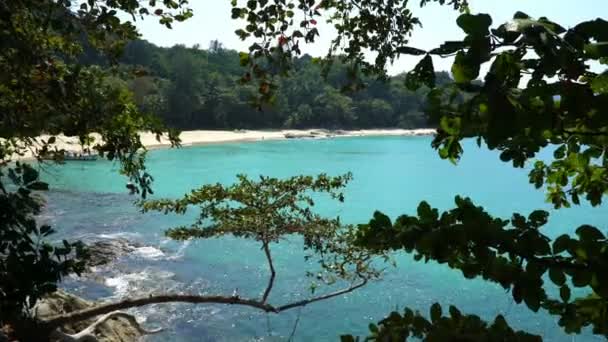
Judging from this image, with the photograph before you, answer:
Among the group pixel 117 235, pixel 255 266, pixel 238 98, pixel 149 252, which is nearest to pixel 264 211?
pixel 255 266

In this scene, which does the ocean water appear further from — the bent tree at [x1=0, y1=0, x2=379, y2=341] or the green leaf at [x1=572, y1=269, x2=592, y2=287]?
the green leaf at [x1=572, y1=269, x2=592, y2=287]

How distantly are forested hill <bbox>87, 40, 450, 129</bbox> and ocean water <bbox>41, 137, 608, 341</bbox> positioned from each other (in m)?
20.0

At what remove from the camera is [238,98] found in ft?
192

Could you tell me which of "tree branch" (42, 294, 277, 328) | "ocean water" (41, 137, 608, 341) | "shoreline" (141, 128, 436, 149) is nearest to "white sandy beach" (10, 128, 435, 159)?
"shoreline" (141, 128, 436, 149)

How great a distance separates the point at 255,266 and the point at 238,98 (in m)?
46.2

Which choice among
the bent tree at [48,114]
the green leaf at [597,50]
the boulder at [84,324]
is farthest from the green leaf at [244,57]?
the boulder at [84,324]

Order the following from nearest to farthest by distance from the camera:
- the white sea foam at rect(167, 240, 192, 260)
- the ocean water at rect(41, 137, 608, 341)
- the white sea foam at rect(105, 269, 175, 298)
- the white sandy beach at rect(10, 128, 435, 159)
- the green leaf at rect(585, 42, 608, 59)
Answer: the green leaf at rect(585, 42, 608, 59), the ocean water at rect(41, 137, 608, 341), the white sea foam at rect(105, 269, 175, 298), the white sea foam at rect(167, 240, 192, 260), the white sandy beach at rect(10, 128, 435, 159)

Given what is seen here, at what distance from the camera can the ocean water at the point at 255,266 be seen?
395 inches

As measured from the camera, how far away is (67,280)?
11797mm

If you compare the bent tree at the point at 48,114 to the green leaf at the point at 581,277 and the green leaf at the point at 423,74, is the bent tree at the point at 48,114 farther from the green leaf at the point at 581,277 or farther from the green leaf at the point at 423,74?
the green leaf at the point at 581,277

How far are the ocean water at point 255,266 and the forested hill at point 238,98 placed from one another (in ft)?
65.5

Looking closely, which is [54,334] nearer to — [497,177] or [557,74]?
[557,74]

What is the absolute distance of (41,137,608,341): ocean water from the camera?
10.0 metres

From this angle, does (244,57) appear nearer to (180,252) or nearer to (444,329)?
(444,329)
